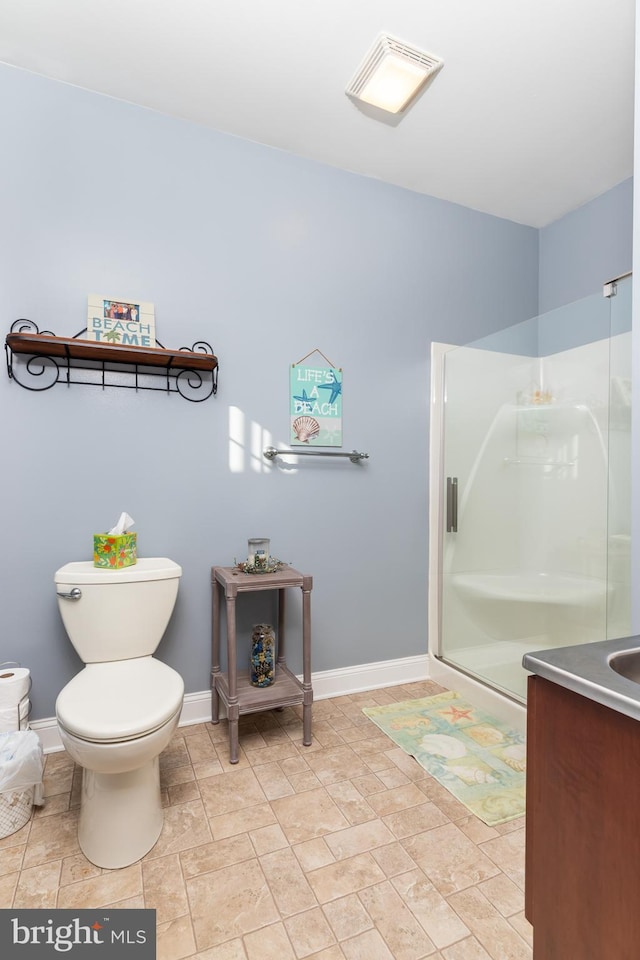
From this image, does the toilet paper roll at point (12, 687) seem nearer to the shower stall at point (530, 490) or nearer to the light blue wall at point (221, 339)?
the light blue wall at point (221, 339)

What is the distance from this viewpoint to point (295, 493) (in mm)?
2416

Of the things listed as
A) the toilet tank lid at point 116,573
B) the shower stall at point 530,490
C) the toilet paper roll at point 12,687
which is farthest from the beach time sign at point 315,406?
the toilet paper roll at point 12,687

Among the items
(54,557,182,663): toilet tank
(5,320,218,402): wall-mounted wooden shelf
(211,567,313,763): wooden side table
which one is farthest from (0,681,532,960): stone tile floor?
(5,320,218,402): wall-mounted wooden shelf

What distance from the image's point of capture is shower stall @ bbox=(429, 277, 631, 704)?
1.96 metres

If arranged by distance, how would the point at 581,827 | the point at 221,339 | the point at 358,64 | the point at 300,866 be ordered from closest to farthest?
the point at 581,827, the point at 300,866, the point at 358,64, the point at 221,339

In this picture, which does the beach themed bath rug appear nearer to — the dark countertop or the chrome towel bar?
the dark countertop

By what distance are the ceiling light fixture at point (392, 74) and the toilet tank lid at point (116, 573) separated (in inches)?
78.6

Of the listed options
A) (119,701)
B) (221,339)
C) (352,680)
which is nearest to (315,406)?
(221,339)

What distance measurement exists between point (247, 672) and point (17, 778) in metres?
0.96

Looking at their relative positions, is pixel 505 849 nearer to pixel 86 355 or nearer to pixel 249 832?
pixel 249 832

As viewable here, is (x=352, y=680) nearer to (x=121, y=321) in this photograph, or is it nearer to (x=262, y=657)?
(x=262, y=657)

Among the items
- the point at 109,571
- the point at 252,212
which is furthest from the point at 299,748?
the point at 252,212

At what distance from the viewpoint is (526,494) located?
241 centimetres

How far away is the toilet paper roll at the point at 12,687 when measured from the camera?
174cm
